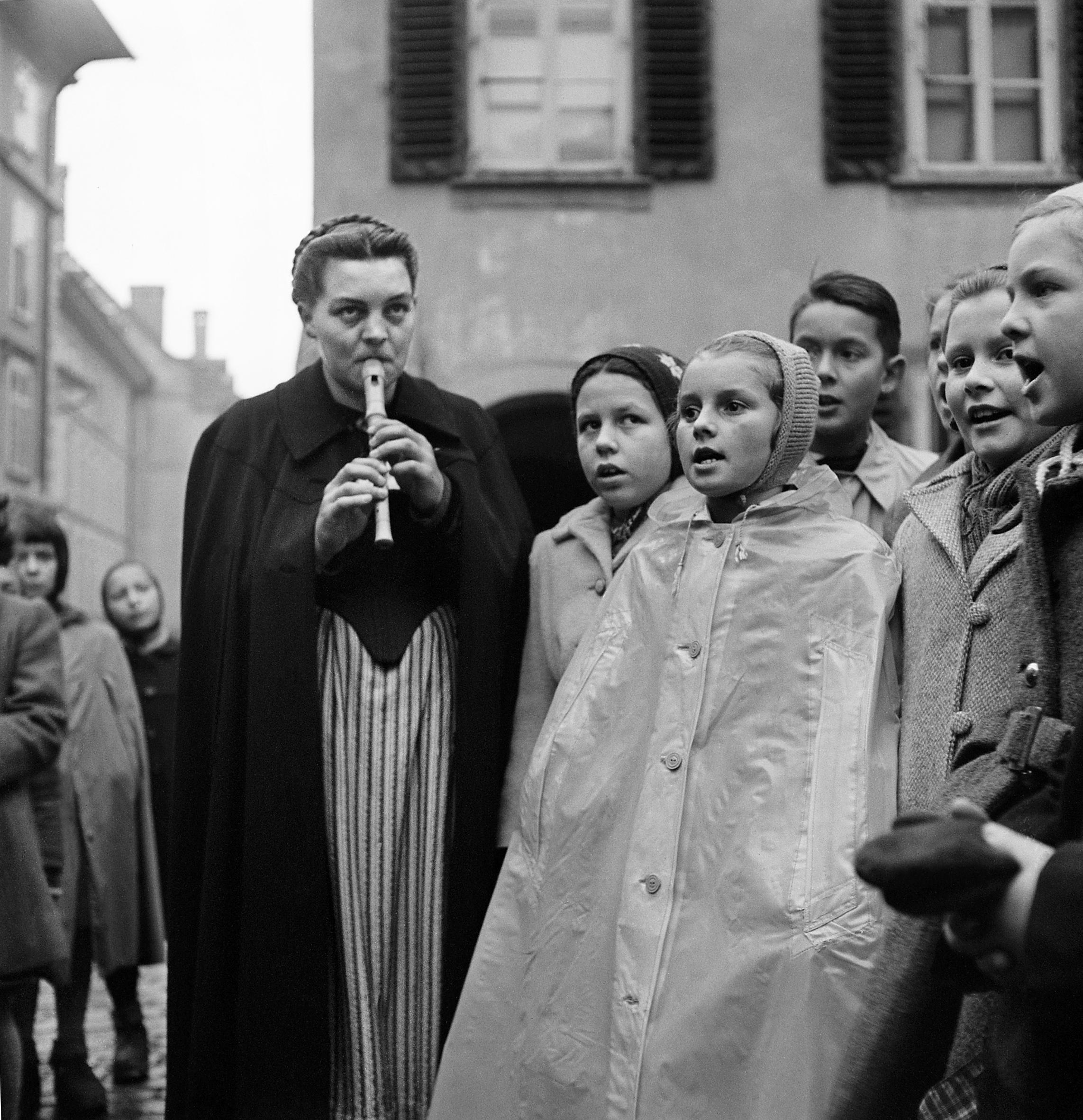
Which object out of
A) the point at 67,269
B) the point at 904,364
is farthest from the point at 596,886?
the point at 67,269

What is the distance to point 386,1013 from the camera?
412 centimetres

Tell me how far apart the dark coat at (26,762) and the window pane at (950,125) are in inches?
346

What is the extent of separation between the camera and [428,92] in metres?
12.6

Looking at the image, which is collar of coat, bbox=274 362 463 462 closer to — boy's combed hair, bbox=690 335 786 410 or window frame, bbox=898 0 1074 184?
boy's combed hair, bbox=690 335 786 410

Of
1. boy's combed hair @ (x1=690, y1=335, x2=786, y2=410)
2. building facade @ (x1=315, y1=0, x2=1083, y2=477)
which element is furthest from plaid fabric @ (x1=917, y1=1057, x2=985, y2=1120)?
building facade @ (x1=315, y1=0, x2=1083, y2=477)

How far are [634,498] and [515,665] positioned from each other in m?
0.44

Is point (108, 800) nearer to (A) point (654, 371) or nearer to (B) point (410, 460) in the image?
(B) point (410, 460)

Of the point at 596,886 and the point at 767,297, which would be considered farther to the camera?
the point at 767,297

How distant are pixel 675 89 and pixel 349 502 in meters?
9.23

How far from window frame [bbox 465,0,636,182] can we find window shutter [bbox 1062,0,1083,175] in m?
2.71

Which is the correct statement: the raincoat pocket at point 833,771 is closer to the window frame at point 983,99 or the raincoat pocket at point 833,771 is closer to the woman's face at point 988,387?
the woman's face at point 988,387

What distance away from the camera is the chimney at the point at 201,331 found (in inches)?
2533

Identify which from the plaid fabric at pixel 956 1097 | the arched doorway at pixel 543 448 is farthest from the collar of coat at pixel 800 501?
the arched doorway at pixel 543 448

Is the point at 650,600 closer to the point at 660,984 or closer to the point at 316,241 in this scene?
the point at 660,984
